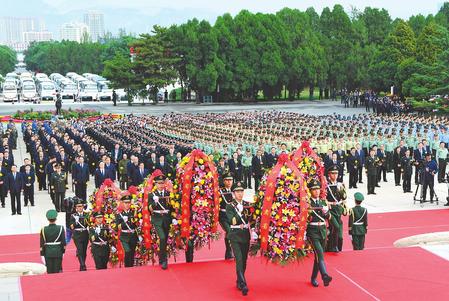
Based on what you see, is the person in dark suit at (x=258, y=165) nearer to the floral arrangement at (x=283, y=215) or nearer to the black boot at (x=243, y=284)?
the black boot at (x=243, y=284)

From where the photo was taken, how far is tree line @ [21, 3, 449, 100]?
49881 millimetres

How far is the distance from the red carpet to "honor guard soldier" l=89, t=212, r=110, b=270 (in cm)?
93

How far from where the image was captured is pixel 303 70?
54531 millimetres

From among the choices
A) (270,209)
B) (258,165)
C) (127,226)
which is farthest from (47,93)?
(270,209)

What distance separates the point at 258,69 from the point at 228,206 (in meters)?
45.4

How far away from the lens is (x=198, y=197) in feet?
31.9

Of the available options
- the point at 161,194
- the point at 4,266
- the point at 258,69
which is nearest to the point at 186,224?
the point at 161,194

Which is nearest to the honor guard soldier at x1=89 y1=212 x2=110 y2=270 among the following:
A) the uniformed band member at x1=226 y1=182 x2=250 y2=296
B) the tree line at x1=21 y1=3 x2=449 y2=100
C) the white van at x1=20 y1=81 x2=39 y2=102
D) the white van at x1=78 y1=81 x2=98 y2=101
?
the uniformed band member at x1=226 y1=182 x2=250 y2=296

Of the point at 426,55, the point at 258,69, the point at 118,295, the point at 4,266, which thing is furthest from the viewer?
the point at 258,69

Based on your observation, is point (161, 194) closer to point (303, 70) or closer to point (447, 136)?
point (447, 136)

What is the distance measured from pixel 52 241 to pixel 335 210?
4131mm

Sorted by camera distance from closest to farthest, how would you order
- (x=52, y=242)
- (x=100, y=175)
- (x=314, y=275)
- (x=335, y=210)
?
(x=314, y=275) → (x=52, y=242) → (x=335, y=210) → (x=100, y=175)

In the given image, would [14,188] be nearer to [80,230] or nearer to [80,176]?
[80,176]

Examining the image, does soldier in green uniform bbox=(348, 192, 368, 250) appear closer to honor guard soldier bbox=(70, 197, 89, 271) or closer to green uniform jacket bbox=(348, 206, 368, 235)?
green uniform jacket bbox=(348, 206, 368, 235)
